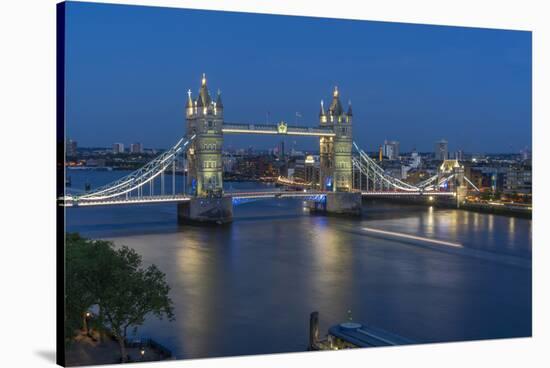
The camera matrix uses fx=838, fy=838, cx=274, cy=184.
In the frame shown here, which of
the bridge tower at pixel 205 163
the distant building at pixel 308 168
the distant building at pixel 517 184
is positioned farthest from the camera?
the distant building at pixel 308 168

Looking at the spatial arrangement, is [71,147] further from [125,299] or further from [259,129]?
[259,129]

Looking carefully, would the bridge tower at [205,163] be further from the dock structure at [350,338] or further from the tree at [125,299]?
the tree at [125,299]

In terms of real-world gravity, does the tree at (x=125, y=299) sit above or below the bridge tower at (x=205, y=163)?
→ below

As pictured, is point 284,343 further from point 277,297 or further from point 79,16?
point 79,16

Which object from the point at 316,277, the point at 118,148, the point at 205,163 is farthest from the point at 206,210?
the point at 316,277

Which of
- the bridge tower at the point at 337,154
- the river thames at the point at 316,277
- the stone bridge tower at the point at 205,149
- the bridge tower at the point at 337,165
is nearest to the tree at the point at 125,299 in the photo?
the river thames at the point at 316,277

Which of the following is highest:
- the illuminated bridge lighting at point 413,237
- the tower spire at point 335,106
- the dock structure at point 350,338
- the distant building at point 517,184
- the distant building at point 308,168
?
the tower spire at point 335,106

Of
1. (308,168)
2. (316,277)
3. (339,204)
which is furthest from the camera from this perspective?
(308,168)

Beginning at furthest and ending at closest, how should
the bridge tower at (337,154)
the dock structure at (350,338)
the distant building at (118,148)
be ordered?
the bridge tower at (337,154) < the distant building at (118,148) < the dock structure at (350,338)
